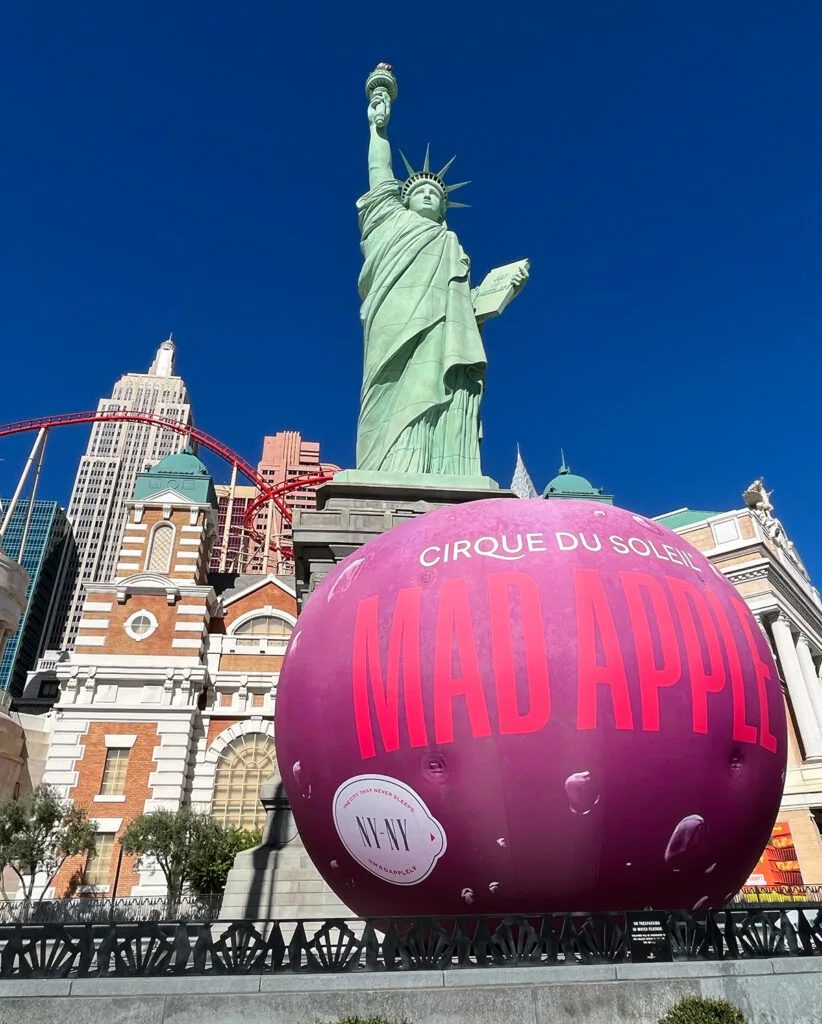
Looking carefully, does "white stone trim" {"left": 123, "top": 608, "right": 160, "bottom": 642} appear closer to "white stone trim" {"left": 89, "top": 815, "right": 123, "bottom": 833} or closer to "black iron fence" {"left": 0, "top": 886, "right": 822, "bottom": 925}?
"white stone trim" {"left": 89, "top": 815, "right": 123, "bottom": 833}

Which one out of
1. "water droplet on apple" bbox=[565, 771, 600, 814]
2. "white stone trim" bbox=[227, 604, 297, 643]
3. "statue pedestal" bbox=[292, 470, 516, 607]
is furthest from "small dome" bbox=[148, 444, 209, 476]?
"water droplet on apple" bbox=[565, 771, 600, 814]

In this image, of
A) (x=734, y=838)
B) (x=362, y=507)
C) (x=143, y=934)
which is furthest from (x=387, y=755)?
(x=362, y=507)

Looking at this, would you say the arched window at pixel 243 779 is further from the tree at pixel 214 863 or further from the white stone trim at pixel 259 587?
the white stone trim at pixel 259 587

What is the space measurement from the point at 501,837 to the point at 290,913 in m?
7.80

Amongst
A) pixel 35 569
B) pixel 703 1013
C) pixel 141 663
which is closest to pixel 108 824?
pixel 141 663

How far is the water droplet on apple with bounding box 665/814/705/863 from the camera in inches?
262

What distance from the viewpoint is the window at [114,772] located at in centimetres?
2927

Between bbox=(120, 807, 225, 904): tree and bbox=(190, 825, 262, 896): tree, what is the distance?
0.04m

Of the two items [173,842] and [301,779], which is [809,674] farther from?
[301,779]

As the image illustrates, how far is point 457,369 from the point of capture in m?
23.6

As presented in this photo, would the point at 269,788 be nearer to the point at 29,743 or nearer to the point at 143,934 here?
the point at 143,934

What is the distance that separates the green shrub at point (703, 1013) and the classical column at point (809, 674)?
32.5m

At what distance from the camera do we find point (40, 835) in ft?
80.2

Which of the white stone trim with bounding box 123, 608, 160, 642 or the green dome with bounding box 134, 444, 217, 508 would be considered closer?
the white stone trim with bounding box 123, 608, 160, 642
